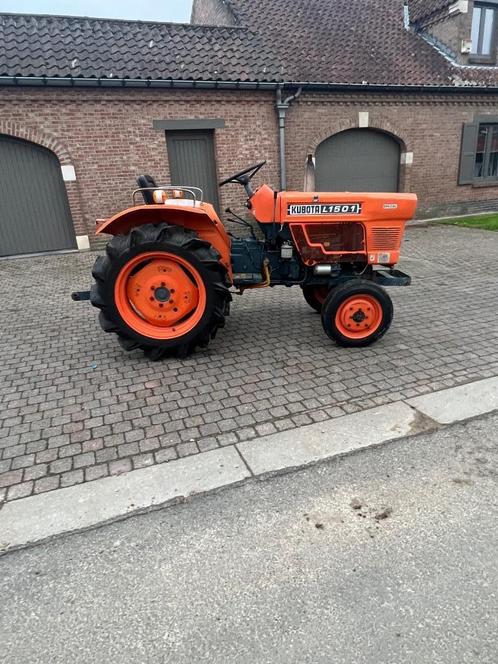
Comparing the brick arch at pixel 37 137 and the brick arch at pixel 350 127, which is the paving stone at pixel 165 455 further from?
the brick arch at pixel 350 127

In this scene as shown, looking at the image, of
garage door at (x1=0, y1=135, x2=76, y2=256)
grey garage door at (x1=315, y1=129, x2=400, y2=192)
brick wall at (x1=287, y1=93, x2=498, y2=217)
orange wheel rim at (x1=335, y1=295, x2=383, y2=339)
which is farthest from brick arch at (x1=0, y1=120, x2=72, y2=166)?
orange wheel rim at (x1=335, y1=295, x2=383, y2=339)

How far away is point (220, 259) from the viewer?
3.98 m

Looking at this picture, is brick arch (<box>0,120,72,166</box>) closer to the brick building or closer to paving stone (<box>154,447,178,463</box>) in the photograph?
the brick building

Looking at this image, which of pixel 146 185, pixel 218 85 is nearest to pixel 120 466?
pixel 146 185

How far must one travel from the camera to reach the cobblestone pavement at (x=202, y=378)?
2.84 meters

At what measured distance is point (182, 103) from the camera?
8.95 metres

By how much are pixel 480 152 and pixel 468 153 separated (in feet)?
2.32

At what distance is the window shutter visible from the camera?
11.8 meters

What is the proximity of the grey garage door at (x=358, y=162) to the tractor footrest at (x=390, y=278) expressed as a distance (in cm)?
701

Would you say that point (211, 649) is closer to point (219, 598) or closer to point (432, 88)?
point (219, 598)

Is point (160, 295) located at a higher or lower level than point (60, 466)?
higher

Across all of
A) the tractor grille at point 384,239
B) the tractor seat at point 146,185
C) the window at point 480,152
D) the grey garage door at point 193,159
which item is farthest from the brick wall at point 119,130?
the tractor grille at point 384,239

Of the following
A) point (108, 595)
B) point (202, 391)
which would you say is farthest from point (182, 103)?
point (108, 595)

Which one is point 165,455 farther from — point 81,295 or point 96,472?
point 81,295
